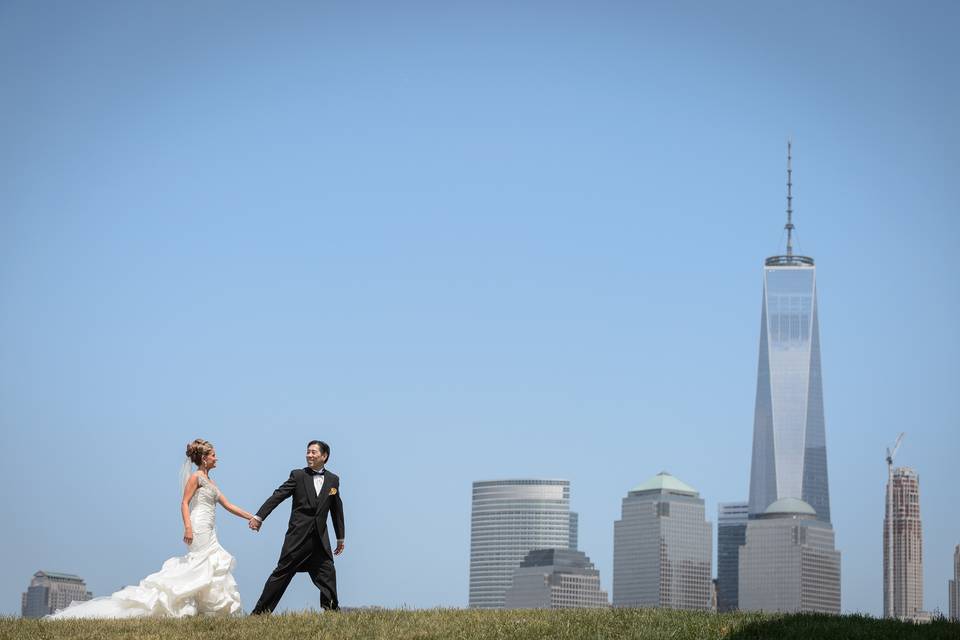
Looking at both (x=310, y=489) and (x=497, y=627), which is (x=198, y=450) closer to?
(x=310, y=489)

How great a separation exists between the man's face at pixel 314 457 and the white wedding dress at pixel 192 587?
1909mm

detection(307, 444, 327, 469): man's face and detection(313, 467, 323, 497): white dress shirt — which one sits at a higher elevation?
detection(307, 444, 327, 469): man's face

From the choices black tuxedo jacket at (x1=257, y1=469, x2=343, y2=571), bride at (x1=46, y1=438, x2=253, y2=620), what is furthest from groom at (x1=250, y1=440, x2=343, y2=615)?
bride at (x1=46, y1=438, x2=253, y2=620)

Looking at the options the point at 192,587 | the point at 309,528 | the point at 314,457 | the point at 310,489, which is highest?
the point at 314,457

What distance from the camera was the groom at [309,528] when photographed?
23219mm

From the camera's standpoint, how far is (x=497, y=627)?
2069cm

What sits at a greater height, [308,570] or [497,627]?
[308,570]

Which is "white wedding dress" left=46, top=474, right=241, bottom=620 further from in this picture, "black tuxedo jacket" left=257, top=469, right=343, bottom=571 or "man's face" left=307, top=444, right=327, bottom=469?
"man's face" left=307, top=444, right=327, bottom=469

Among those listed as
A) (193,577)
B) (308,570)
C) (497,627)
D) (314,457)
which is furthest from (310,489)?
(497,627)

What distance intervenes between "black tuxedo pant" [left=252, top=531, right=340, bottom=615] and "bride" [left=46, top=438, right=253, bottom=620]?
3.02 feet

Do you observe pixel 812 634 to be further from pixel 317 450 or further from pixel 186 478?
pixel 186 478

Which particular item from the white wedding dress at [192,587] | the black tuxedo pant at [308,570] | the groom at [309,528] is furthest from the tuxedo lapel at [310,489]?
the white wedding dress at [192,587]

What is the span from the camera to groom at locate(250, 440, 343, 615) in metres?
23.2

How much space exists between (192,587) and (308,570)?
6.03 ft
